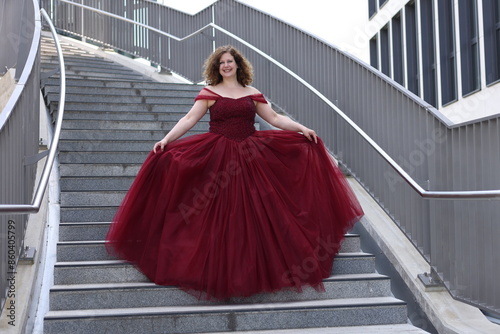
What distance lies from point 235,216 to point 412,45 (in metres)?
16.1

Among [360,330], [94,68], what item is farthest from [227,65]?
[94,68]

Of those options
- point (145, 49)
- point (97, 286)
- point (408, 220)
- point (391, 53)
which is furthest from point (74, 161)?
point (391, 53)

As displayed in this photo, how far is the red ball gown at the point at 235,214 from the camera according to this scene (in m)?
4.79

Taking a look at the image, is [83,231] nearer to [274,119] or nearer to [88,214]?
[88,214]

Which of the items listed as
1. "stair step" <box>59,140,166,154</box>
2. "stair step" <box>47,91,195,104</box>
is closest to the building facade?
"stair step" <box>47,91,195,104</box>

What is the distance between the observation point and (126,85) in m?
9.80

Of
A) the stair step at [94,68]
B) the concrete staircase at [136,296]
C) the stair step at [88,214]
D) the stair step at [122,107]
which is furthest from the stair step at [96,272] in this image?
the stair step at [94,68]

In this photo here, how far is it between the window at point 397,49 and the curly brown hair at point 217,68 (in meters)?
15.9

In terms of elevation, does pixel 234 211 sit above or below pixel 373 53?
below

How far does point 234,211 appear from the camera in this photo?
4969 mm

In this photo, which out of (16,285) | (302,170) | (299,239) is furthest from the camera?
(302,170)

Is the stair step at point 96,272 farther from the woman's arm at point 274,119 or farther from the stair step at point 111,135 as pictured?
the stair step at point 111,135

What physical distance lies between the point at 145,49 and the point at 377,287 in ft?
28.3

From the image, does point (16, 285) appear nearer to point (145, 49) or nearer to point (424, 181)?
point (424, 181)
